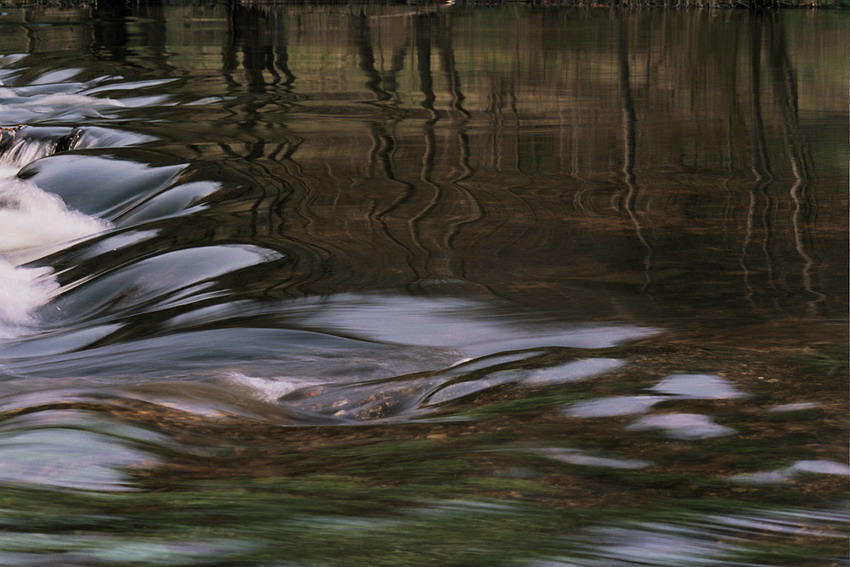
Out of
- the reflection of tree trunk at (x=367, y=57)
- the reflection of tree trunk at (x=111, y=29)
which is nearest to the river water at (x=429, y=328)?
the reflection of tree trunk at (x=367, y=57)

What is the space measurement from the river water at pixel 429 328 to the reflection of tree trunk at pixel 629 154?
29 mm

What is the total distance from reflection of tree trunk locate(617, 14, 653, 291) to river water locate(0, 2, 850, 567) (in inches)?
1.1

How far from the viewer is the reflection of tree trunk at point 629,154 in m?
5.14

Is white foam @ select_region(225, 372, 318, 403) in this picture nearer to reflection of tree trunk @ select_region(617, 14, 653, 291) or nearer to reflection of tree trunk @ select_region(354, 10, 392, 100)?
reflection of tree trunk @ select_region(617, 14, 653, 291)

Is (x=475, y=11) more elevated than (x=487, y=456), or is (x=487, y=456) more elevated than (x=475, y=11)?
(x=475, y=11)

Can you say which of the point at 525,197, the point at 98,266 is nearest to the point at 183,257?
the point at 98,266

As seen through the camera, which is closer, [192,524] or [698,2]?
[192,524]

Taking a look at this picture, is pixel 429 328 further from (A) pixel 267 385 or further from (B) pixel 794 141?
(B) pixel 794 141

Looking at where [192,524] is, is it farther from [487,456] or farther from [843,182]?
[843,182]

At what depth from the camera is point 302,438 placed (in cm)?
306

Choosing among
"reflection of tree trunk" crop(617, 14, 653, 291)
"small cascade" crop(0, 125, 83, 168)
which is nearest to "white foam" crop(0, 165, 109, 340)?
"small cascade" crop(0, 125, 83, 168)

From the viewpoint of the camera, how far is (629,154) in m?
7.46

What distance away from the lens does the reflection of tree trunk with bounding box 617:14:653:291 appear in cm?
514

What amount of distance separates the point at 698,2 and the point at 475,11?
4384 millimetres
